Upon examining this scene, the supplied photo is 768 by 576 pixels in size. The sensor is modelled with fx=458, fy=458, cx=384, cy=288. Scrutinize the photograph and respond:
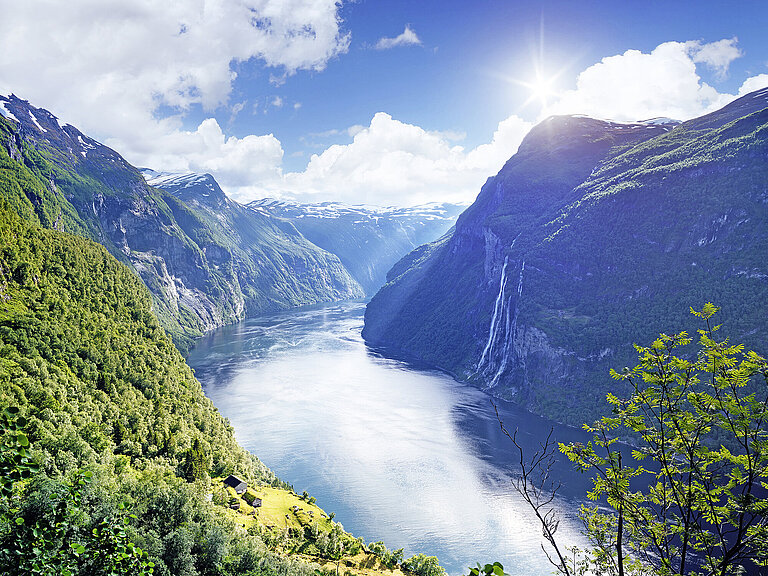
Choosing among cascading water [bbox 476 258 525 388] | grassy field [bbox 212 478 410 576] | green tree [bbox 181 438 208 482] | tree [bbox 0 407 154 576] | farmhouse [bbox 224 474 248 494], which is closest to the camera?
tree [bbox 0 407 154 576]

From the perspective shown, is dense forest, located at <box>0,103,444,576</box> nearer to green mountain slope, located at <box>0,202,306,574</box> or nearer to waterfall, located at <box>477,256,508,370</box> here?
green mountain slope, located at <box>0,202,306,574</box>

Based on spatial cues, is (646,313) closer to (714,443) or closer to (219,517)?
(714,443)

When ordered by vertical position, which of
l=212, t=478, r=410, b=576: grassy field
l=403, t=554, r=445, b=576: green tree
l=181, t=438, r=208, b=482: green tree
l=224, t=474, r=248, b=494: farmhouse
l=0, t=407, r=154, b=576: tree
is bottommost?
l=403, t=554, r=445, b=576: green tree

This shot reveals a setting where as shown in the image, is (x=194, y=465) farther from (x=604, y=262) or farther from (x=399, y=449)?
(x=604, y=262)

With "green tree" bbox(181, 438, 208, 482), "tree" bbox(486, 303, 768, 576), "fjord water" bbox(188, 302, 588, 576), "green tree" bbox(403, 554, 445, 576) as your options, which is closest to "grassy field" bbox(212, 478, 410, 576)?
"green tree" bbox(403, 554, 445, 576)

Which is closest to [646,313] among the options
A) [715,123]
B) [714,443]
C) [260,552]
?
[714,443]

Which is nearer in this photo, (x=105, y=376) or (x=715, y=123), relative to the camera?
(x=105, y=376)
